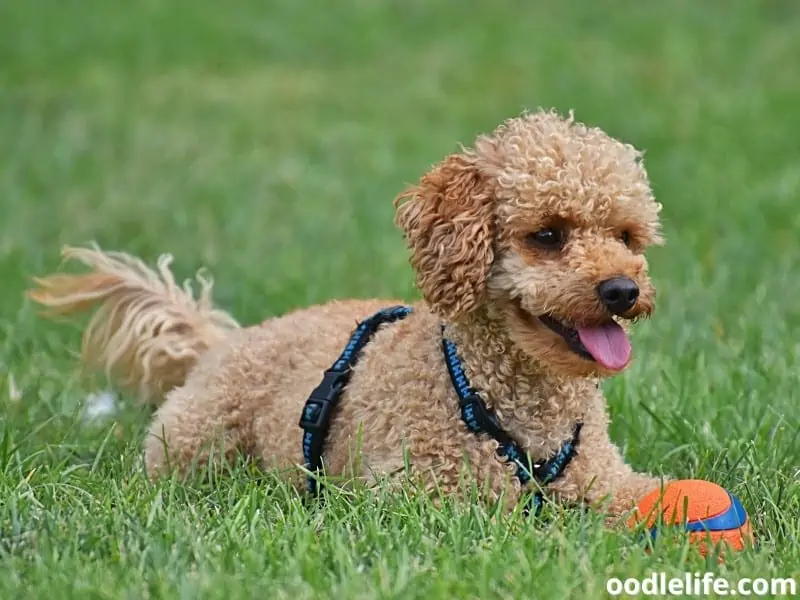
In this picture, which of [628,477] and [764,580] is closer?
[764,580]

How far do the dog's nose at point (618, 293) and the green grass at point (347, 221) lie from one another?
1.91ft

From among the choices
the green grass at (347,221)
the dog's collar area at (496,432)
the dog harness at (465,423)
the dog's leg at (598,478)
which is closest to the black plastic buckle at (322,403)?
the dog harness at (465,423)

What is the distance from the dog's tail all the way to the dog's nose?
2.07 metres

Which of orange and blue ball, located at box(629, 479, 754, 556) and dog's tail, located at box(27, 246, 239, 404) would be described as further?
dog's tail, located at box(27, 246, 239, 404)

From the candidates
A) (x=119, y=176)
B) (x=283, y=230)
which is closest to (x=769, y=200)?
(x=283, y=230)

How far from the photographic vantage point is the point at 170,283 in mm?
5695

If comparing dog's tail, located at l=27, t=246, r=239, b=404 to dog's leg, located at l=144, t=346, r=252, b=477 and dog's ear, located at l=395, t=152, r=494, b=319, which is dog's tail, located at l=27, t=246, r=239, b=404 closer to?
dog's leg, located at l=144, t=346, r=252, b=477

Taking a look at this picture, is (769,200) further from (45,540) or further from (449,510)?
(45,540)

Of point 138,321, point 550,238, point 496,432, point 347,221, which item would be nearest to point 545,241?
point 550,238

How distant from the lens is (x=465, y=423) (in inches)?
→ 163

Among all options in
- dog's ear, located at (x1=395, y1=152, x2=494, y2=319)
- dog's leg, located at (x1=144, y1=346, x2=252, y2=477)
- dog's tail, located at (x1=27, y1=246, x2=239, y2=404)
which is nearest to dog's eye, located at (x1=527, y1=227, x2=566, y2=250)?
dog's ear, located at (x1=395, y1=152, x2=494, y2=319)

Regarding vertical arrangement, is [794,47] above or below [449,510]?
above

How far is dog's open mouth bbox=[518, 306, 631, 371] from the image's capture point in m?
3.94

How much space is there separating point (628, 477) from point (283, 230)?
4.69 m
